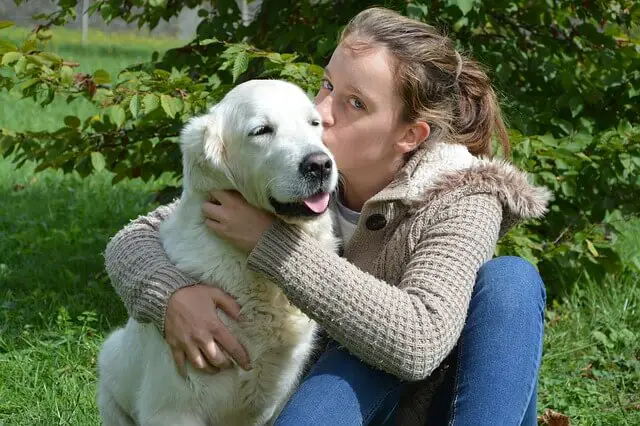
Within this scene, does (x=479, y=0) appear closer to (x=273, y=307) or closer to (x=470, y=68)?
(x=470, y=68)

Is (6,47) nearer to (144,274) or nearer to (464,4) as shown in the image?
(144,274)

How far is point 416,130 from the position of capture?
9.00 feet

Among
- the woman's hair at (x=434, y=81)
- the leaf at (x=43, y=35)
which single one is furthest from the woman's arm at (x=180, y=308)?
the leaf at (x=43, y=35)

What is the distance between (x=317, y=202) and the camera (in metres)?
2.34

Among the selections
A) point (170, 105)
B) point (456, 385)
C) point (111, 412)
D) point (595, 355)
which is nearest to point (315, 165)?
point (456, 385)

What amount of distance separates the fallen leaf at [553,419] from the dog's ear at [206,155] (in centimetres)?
160

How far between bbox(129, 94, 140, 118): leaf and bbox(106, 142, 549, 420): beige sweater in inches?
28.2

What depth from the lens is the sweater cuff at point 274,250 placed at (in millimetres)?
2328

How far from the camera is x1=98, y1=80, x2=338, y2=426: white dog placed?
2.39 m

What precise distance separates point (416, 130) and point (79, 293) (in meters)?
2.34

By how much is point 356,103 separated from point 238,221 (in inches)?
21.1

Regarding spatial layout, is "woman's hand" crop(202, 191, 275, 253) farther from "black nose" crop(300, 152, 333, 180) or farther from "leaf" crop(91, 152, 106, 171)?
"leaf" crop(91, 152, 106, 171)

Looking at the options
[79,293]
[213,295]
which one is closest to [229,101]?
[213,295]

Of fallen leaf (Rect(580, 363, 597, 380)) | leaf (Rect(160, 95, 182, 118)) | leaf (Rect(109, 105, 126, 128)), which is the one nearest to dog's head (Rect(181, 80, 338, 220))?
leaf (Rect(160, 95, 182, 118))
